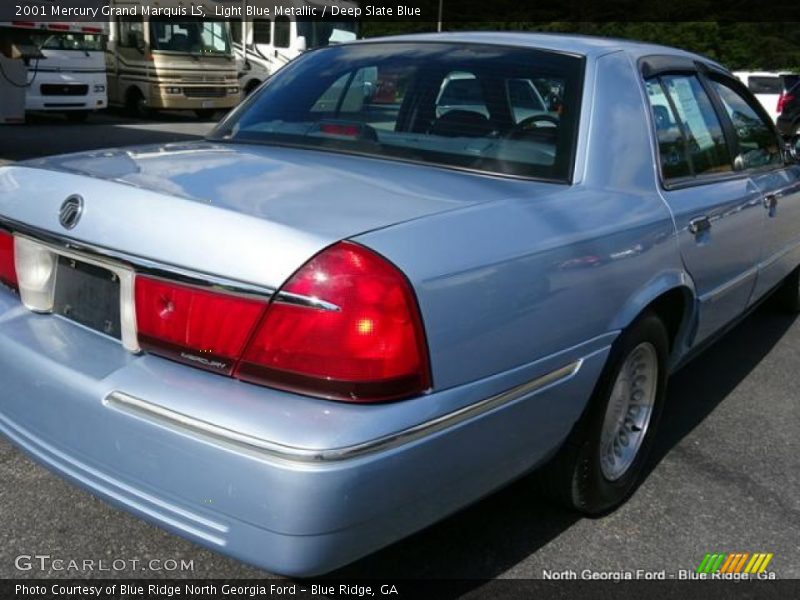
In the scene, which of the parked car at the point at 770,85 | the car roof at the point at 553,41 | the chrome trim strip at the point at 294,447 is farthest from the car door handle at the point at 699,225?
the parked car at the point at 770,85

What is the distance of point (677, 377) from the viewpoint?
432 cm

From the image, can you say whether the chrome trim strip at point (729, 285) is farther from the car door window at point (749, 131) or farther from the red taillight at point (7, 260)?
the red taillight at point (7, 260)

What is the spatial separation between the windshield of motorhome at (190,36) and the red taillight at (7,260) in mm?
16154

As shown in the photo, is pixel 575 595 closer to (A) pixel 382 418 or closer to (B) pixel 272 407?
(A) pixel 382 418

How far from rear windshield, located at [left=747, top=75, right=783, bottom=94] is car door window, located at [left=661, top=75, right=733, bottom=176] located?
1403 cm

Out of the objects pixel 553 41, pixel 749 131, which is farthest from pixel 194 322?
pixel 749 131

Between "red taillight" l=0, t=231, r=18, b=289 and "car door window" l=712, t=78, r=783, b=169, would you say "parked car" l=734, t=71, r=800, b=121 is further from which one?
"red taillight" l=0, t=231, r=18, b=289

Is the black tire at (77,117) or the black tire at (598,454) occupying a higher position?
the black tire at (598,454)

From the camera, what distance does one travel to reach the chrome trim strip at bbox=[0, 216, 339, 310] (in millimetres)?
1874

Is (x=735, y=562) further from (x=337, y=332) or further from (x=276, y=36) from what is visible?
(x=276, y=36)

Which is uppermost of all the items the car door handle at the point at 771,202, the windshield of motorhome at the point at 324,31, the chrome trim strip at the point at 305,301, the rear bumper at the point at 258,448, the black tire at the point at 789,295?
the windshield of motorhome at the point at 324,31

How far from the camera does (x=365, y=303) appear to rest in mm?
1869

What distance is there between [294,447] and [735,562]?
5.54ft

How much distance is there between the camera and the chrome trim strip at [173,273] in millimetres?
1874
